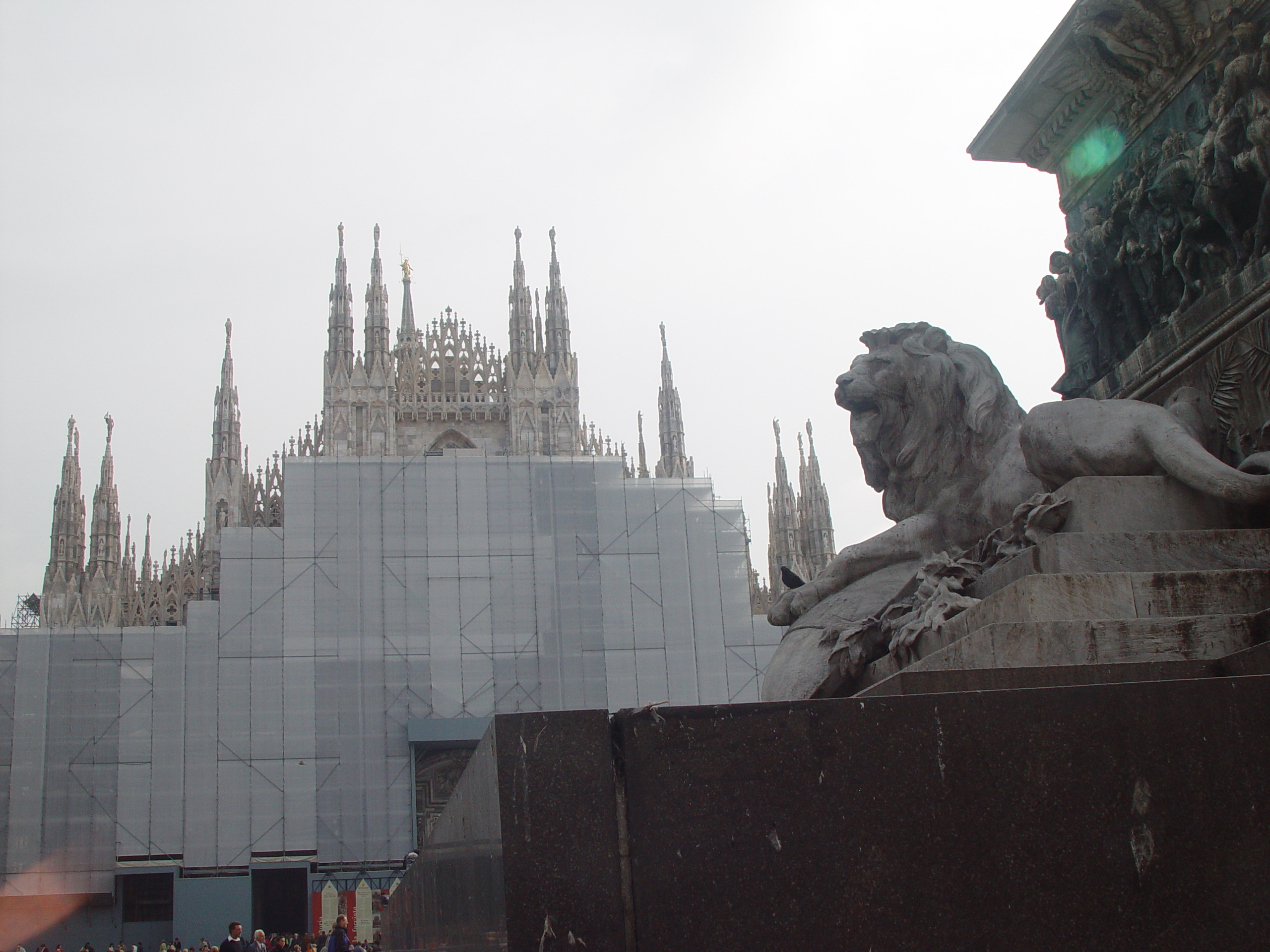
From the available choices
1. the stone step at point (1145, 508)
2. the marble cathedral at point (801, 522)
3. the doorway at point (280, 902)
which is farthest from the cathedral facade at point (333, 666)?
the stone step at point (1145, 508)

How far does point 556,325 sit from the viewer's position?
1334 inches

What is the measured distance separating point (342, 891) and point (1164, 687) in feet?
68.3

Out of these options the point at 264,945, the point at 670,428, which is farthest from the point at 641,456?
the point at 264,945

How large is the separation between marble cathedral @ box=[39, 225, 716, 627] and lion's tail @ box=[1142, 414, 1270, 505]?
22487 mm

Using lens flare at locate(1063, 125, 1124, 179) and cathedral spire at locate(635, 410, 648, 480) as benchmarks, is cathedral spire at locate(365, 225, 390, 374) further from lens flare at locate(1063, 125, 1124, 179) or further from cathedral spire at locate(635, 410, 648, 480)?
lens flare at locate(1063, 125, 1124, 179)

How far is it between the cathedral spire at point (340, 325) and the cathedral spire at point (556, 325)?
5.12 metres

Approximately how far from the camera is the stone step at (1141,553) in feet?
8.60

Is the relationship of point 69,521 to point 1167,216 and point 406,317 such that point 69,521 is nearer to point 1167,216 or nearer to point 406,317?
point 406,317

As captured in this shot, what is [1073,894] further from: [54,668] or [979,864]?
[54,668]

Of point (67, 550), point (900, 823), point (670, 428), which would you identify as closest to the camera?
point (900, 823)

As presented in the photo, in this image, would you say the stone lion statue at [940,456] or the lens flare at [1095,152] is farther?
the lens flare at [1095,152]

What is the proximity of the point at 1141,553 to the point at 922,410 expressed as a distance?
37.4 inches

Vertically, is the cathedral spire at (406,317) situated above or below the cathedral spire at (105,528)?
above

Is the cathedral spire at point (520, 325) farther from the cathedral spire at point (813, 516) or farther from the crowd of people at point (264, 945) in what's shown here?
the crowd of people at point (264, 945)
